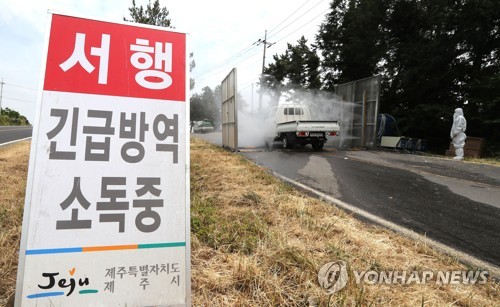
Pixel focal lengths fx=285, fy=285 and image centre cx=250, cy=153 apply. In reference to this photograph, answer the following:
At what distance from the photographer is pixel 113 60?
5.70 ft

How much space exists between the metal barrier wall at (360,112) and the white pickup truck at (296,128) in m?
2.29

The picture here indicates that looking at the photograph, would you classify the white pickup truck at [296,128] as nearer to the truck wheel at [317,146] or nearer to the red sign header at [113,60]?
the truck wheel at [317,146]

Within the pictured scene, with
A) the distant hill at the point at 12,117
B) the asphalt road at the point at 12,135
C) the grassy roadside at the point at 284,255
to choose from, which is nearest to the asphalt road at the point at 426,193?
the grassy roadside at the point at 284,255

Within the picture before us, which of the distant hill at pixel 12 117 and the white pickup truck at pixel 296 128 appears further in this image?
the distant hill at pixel 12 117

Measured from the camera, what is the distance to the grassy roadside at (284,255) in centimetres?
196

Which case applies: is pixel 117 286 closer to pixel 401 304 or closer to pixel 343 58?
pixel 401 304

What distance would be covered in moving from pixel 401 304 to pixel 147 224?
5.64ft

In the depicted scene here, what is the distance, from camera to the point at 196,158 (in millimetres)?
7840

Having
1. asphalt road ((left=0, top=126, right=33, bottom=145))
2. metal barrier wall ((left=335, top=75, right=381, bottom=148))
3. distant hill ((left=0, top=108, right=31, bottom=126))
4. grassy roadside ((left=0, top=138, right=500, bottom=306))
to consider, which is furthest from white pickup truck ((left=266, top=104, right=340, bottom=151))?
distant hill ((left=0, top=108, right=31, bottom=126))

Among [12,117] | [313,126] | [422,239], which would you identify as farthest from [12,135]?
[12,117]

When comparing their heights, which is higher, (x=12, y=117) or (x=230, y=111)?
(x=12, y=117)

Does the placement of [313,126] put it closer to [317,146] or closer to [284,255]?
[317,146]

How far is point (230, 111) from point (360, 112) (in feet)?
23.3

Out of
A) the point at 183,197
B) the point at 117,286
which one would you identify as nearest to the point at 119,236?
the point at 117,286
